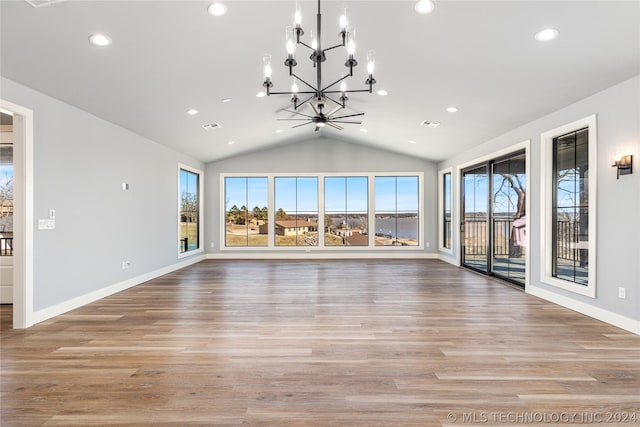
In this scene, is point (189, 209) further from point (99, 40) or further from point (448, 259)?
point (448, 259)

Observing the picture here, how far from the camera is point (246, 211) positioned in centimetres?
940

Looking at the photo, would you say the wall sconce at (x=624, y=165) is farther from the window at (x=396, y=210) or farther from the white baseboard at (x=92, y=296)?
the white baseboard at (x=92, y=296)

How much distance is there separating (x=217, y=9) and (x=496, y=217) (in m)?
5.77

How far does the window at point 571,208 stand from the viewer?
419cm

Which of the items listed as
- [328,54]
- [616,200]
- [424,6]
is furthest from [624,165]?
[328,54]

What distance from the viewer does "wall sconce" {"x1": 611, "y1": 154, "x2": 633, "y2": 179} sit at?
11.3ft

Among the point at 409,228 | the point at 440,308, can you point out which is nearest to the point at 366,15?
the point at 440,308

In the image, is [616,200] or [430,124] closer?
[616,200]

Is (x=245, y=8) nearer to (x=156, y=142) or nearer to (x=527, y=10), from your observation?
Result: (x=527, y=10)

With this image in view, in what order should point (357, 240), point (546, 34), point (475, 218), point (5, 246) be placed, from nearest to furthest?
point (546, 34)
point (5, 246)
point (475, 218)
point (357, 240)

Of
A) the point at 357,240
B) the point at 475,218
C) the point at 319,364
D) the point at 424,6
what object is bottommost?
the point at 319,364

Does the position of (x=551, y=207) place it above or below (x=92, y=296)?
above

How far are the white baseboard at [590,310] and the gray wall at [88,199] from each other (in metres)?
6.51

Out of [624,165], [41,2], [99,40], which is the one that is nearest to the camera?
[41,2]
